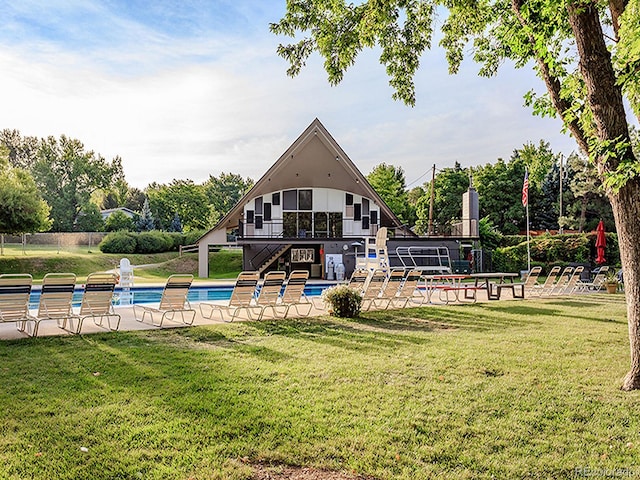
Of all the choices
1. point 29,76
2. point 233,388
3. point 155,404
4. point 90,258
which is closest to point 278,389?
point 233,388

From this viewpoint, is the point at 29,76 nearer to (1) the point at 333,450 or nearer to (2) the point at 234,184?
(1) the point at 333,450

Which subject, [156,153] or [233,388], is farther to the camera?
[156,153]

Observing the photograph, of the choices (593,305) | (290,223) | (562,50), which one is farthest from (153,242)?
(562,50)

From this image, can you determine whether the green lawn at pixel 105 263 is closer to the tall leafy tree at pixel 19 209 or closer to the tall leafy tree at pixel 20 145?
the tall leafy tree at pixel 19 209

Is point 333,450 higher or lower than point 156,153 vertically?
lower

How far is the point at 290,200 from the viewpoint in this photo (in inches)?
1066

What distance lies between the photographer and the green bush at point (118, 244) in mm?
32594

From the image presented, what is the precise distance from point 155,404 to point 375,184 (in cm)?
3642

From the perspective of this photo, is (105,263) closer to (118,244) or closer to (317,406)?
(118,244)

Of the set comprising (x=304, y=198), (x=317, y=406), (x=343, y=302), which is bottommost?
(x=317, y=406)

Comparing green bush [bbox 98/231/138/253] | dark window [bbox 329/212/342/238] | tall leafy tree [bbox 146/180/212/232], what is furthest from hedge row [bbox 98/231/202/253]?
dark window [bbox 329/212/342/238]

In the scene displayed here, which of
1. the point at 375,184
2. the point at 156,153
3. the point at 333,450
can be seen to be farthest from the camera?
the point at 375,184

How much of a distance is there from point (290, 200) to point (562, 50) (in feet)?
68.3

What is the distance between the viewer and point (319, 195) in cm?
2727
